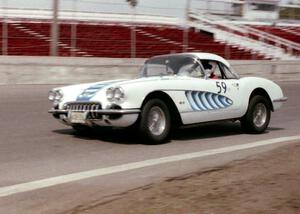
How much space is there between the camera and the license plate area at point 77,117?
9.24m

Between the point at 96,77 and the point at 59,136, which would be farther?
the point at 96,77

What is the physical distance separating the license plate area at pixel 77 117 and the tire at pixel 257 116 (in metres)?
3.23

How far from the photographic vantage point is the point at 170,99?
31.6 ft

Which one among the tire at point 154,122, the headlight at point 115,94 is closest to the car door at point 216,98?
the tire at point 154,122

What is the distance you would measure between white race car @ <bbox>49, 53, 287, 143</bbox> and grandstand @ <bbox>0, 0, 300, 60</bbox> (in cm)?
1506

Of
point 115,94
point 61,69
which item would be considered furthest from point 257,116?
point 61,69

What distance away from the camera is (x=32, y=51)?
2606 cm

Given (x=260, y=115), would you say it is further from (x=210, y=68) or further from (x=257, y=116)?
(x=210, y=68)

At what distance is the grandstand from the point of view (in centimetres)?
2770

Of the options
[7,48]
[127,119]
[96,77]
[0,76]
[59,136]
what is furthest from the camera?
[7,48]

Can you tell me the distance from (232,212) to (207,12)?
38.8 meters

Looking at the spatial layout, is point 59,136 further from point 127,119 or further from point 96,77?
point 96,77

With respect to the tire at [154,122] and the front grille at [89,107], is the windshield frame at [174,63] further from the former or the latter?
the front grille at [89,107]

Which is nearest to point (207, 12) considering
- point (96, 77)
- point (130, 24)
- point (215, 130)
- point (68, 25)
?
point (130, 24)
